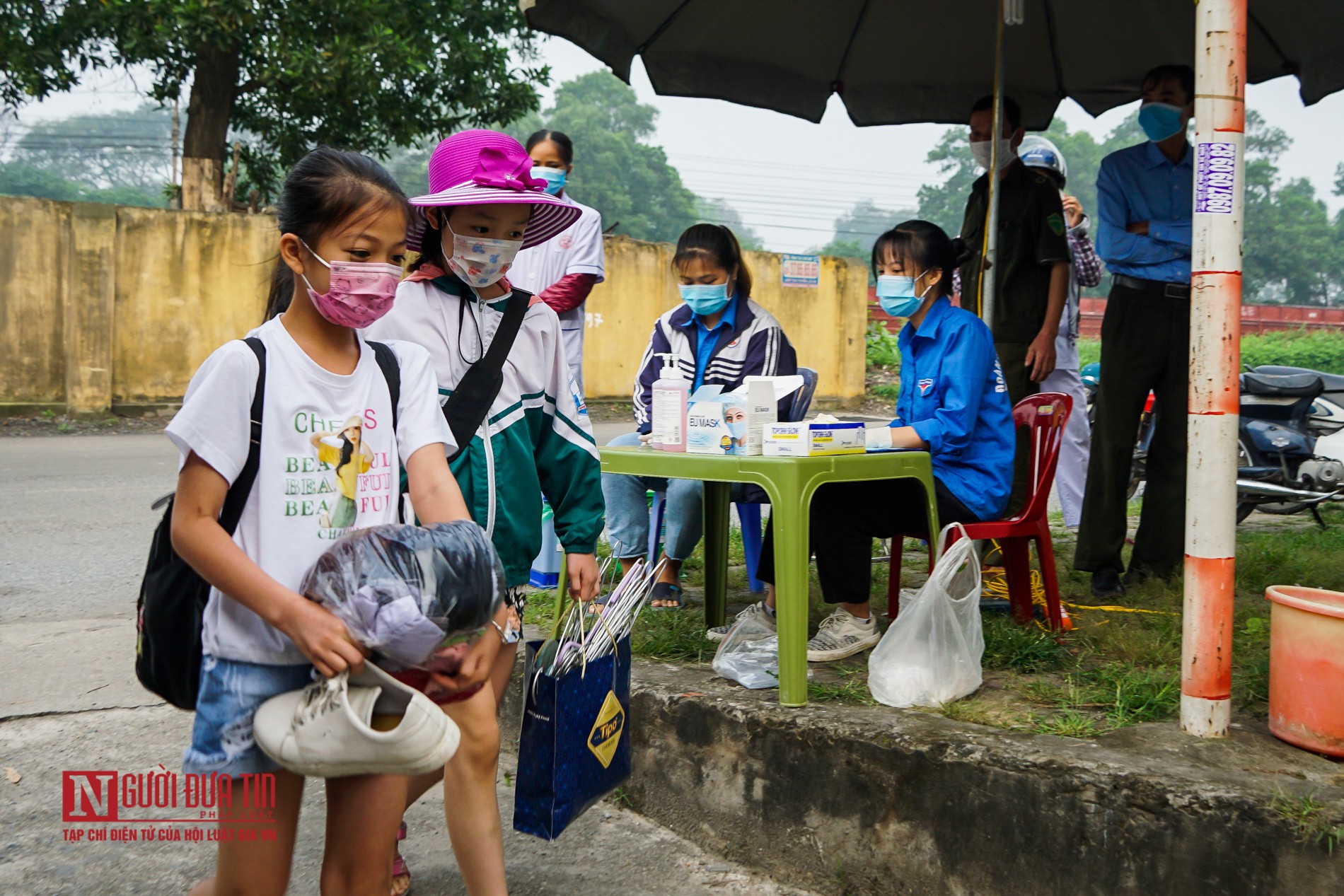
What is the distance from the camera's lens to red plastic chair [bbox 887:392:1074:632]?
368 centimetres

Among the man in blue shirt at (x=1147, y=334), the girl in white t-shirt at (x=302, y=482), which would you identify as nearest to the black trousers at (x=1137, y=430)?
the man in blue shirt at (x=1147, y=334)

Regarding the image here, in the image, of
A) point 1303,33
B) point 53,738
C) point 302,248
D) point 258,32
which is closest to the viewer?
point 302,248

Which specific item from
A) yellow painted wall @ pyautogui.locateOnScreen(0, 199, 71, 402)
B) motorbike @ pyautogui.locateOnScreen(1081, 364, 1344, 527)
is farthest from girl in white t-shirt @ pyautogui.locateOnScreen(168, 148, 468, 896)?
yellow painted wall @ pyautogui.locateOnScreen(0, 199, 71, 402)

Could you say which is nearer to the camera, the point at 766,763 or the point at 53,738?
the point at 766,763

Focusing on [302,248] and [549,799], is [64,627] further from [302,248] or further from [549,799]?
[302,248]

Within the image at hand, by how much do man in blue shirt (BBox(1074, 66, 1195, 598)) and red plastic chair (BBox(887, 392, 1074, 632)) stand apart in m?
0.62

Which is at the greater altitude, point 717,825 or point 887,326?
point 887,326

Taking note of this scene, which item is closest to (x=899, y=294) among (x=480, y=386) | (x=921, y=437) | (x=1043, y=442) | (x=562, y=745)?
(x=921, y=437)

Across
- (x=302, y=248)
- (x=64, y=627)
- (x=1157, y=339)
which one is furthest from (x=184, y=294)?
(x=302, y=248)

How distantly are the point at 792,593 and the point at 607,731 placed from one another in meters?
0.72

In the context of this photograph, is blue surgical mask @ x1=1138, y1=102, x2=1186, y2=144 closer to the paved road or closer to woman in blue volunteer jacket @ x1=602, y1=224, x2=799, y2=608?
woman in blue volunteer jacket @ x1=602, y1=224, x2=799, y2=608

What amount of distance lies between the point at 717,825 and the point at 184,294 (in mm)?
11699

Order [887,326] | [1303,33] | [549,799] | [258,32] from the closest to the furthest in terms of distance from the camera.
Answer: [549,799] → [1303,33] → [258,32] → [887,326]

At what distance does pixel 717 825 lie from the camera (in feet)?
9.51
